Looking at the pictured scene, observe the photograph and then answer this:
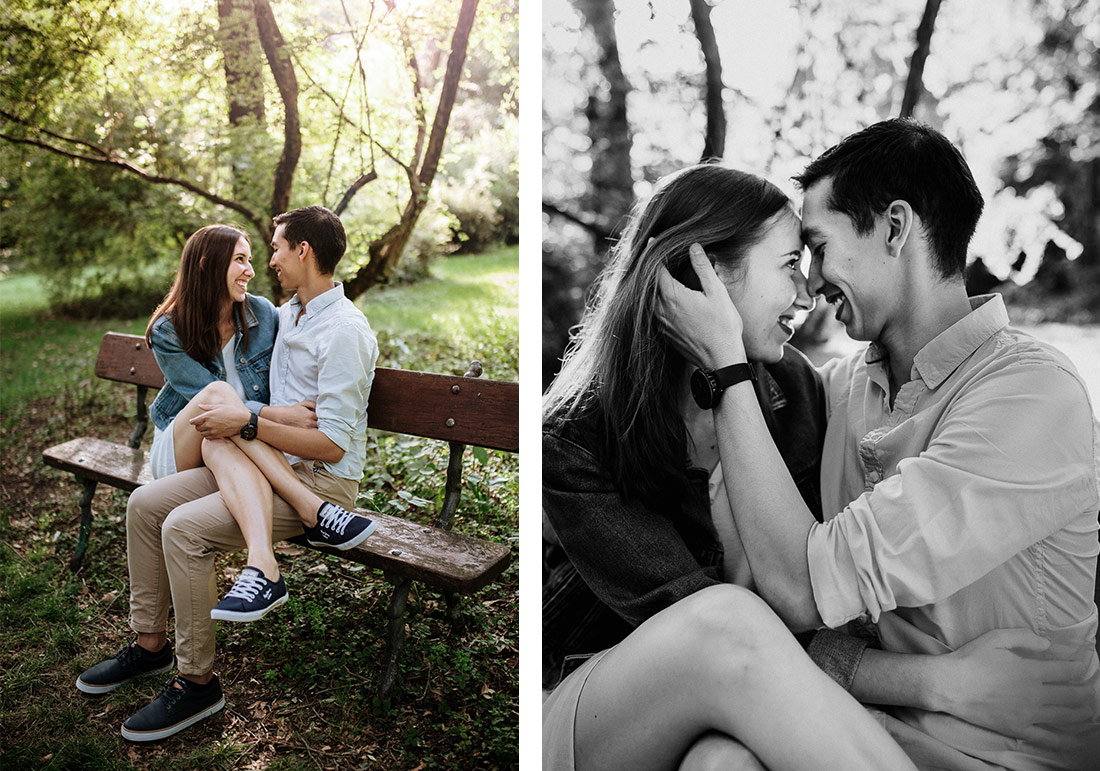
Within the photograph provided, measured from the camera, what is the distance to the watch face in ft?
6.26

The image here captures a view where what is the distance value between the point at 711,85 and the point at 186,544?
203 cm

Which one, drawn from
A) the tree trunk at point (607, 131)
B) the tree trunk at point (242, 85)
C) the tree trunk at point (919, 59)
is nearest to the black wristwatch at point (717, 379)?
the tree trunk at point (607, 131)

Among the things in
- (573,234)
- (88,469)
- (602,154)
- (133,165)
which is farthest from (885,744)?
(133,165)

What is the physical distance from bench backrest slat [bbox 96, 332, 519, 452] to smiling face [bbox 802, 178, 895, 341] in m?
0.94

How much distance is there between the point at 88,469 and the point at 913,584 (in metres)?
2.55

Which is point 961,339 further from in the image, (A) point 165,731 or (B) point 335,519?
(A) point 165,731

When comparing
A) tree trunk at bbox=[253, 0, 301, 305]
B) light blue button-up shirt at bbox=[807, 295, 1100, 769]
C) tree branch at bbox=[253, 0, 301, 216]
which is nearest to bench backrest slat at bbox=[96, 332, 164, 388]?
tree trunk at bbox=[253, 0, 301, 305]

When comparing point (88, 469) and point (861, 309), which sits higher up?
point (861, 309)

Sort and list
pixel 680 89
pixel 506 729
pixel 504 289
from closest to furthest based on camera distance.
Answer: pixel 680 89 < pixel 506 729 < pixel 504 289

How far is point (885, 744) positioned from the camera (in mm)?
1689

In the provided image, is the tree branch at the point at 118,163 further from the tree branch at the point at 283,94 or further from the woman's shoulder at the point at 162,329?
the woman's shoulder at the point at 162,329

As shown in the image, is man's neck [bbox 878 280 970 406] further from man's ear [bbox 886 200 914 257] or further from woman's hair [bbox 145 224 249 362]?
woman's hair [bbox 145 224 249 362]

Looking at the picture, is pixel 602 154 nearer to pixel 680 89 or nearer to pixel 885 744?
pixel 680 89

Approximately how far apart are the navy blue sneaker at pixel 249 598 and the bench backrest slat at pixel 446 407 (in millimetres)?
569
